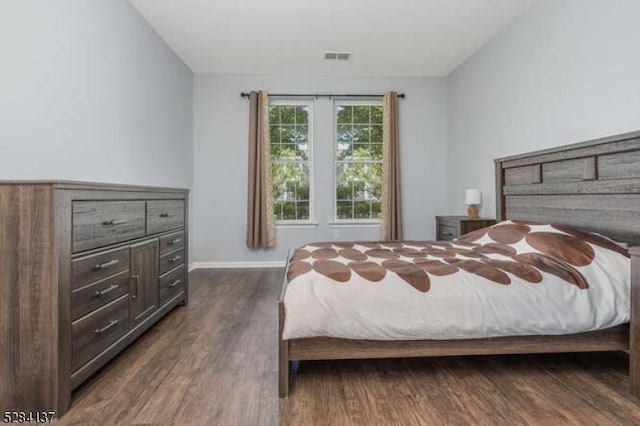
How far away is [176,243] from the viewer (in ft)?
10.1

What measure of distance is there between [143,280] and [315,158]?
124 inches

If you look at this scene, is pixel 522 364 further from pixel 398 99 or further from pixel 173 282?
pixel 398 99

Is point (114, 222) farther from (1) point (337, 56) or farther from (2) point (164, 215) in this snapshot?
(1) point (337, 56)

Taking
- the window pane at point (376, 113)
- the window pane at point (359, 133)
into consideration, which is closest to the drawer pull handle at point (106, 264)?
the window pane at point (359, 133)

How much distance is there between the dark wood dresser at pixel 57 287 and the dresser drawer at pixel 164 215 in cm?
41

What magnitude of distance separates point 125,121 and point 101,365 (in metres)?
2.15

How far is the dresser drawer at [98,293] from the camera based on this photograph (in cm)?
173

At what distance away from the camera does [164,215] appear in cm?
284

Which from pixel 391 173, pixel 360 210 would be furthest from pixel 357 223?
pixel 391 173

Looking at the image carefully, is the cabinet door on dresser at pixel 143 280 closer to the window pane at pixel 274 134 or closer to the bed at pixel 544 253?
the bed at pixel 544 253

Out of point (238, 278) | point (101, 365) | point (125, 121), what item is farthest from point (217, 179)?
point (101, 365)

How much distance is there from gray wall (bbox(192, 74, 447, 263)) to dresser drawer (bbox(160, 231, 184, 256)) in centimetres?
188

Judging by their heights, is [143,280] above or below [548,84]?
below

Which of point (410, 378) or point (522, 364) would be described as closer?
point (410, 378)
